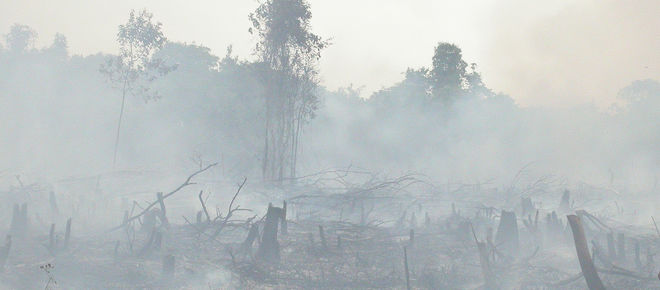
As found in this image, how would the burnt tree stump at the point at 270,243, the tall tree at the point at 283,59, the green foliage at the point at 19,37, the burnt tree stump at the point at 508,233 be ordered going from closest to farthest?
the burnt tree stump at the point at 270,243 → the burnt tree stump at the point at 508,233 → the tall tree at the point at 283,59 → the green foliage at the point at 19,37

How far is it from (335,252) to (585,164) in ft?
123

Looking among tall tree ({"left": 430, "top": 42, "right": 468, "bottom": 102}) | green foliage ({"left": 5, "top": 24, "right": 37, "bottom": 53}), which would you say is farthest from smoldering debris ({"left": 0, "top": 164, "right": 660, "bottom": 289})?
green foliage ({"left": 5, "top": 24, "right": 37, "bottom": 53})

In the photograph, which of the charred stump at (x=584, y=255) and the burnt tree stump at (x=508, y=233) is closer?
the charred stump at (x=584, y=255)

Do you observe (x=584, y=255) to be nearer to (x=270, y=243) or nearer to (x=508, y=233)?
(x=508, y=233)

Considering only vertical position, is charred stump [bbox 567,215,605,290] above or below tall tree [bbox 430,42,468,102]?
below

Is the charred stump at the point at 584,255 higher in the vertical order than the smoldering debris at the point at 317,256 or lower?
higher

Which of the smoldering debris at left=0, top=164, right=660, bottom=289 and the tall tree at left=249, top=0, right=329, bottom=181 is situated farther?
the tall tree at left=249, top=0, right=329, bottom=181

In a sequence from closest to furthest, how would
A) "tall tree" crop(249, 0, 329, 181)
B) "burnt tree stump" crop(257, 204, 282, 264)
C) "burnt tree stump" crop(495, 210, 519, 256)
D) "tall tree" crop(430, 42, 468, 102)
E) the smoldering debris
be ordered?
1. the smoldering debris
2. "burnt tree stump" crop(257, 204, 282, 264)
3. "burnt tree stump" crop(495, 210, 519, 256)
4. "tall tree" crop(249, 0, 329, 181)
5. "tall tree" crop(430, 42, 468, 102)

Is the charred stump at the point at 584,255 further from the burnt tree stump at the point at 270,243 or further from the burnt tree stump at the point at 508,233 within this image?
the burnt tree stump at the point at 270,243

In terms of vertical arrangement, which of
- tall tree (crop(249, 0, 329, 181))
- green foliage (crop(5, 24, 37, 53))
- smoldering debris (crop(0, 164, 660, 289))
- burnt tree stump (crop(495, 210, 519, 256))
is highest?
green foliage (crop(5, 24, 37, 53))

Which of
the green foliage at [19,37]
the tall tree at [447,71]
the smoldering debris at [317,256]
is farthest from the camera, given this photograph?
the green foliage at [19,37]

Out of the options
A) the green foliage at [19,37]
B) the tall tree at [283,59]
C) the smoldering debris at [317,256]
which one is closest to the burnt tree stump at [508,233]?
the smoldering debris at [317,256]

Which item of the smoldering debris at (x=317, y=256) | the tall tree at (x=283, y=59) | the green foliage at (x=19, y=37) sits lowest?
the smoldering debris at (x=317, y=256)

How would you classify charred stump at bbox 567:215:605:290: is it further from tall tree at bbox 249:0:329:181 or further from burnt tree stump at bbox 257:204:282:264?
tall tree at bbox 249:0:329:181
